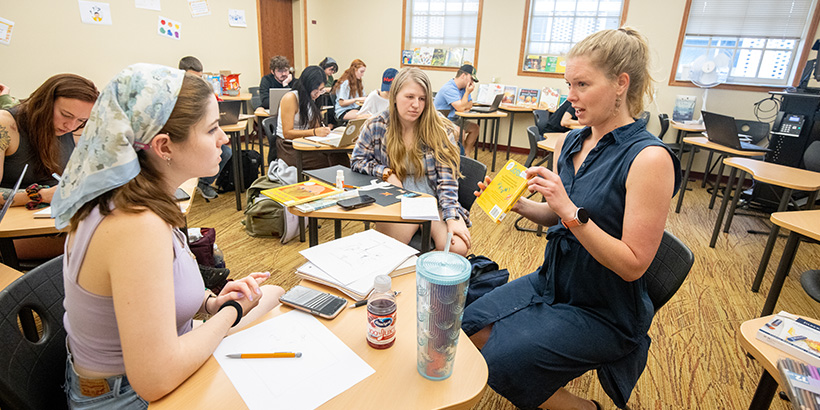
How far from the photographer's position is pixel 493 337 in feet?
4.44

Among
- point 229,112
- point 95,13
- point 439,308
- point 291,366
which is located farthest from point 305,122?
point 439,308

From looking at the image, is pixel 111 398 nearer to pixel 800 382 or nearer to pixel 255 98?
pixel 800 382

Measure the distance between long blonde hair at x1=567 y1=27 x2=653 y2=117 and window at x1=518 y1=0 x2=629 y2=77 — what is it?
17.9 feet

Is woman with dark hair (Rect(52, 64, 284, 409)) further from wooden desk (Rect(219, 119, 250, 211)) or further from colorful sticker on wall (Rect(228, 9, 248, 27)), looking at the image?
colorful sticker on wall (Rect(228, 9, 248, 27))

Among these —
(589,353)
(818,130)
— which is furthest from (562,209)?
(818,130)

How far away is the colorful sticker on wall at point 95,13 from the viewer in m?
4.32

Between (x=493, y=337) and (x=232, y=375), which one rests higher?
(x=232, y=375)

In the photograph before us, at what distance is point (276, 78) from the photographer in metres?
5.45

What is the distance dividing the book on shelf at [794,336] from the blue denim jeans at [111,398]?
1.57 m

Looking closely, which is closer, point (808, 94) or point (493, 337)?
point (493, 337)

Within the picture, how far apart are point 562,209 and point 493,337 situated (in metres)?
0.48

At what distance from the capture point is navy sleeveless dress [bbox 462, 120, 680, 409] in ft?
4.09

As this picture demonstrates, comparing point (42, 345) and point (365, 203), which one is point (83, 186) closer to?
point (42, 345)

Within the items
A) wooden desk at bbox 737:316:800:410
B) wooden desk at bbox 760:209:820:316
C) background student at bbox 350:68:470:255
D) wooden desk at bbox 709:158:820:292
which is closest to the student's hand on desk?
wooden desk at bbox 737:316:800:410
